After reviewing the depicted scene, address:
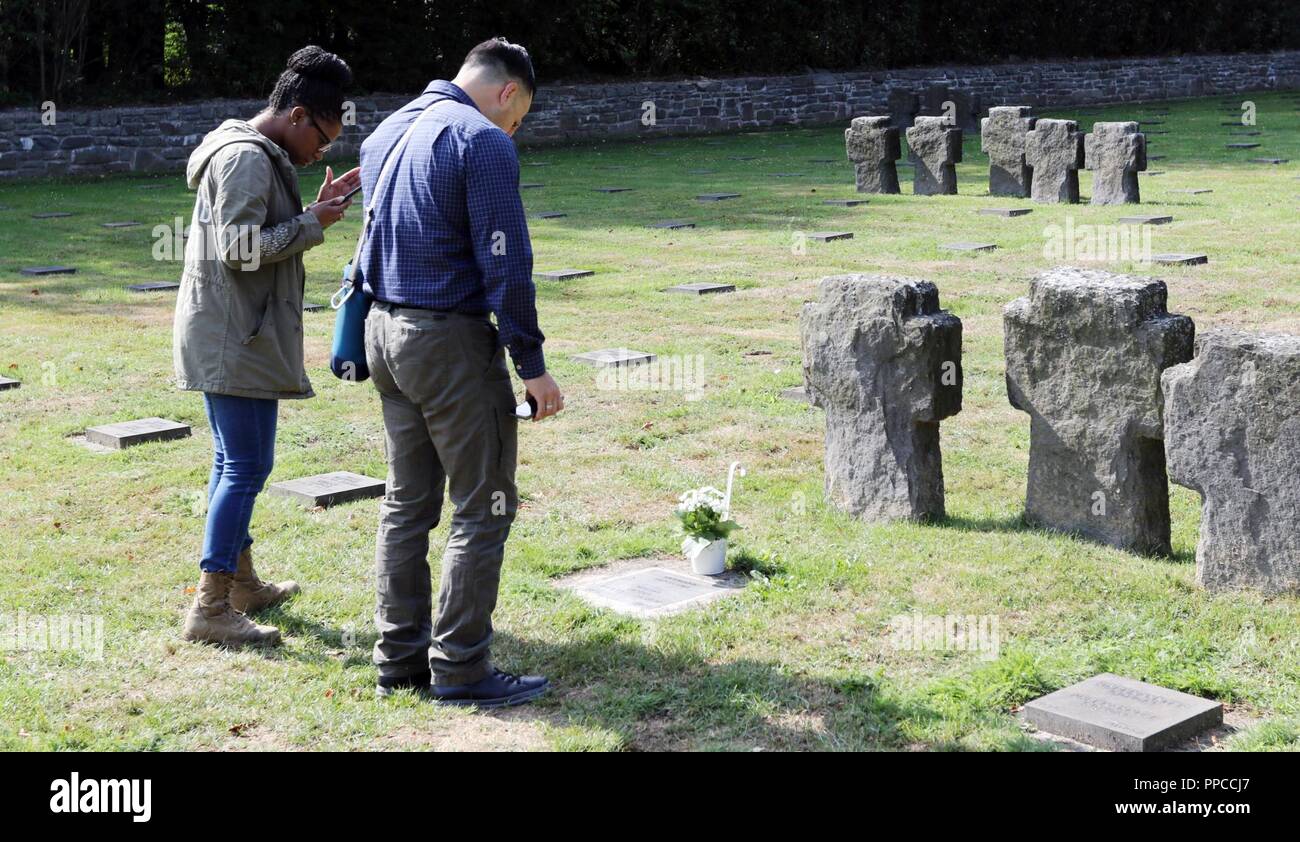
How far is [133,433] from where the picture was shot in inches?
300

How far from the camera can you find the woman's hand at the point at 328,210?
189 inches

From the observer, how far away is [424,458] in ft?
14.3

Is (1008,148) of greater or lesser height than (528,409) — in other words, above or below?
above

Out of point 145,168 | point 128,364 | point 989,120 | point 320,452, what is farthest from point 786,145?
point 320,452

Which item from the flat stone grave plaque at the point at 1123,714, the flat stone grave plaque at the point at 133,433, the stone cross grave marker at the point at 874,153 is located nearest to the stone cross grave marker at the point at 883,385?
the flat stone grave plaque at the point at 1123,714

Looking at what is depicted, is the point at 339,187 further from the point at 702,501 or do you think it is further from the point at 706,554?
the point at 706,554

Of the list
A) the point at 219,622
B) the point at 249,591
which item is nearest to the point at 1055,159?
the point at 249,591


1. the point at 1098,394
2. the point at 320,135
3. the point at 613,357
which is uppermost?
the point at 320,135

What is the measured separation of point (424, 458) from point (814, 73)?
28.1m

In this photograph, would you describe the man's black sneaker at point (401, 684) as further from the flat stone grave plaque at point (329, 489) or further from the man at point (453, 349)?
the flat stone grave plaque at point (329, 489)

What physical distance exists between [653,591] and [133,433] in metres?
3.53

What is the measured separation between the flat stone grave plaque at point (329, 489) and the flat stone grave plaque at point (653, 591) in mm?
1528

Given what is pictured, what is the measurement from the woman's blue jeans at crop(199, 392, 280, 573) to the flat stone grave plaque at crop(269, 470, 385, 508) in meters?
1.58

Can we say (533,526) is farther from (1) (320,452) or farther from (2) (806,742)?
(2) (806,742)
